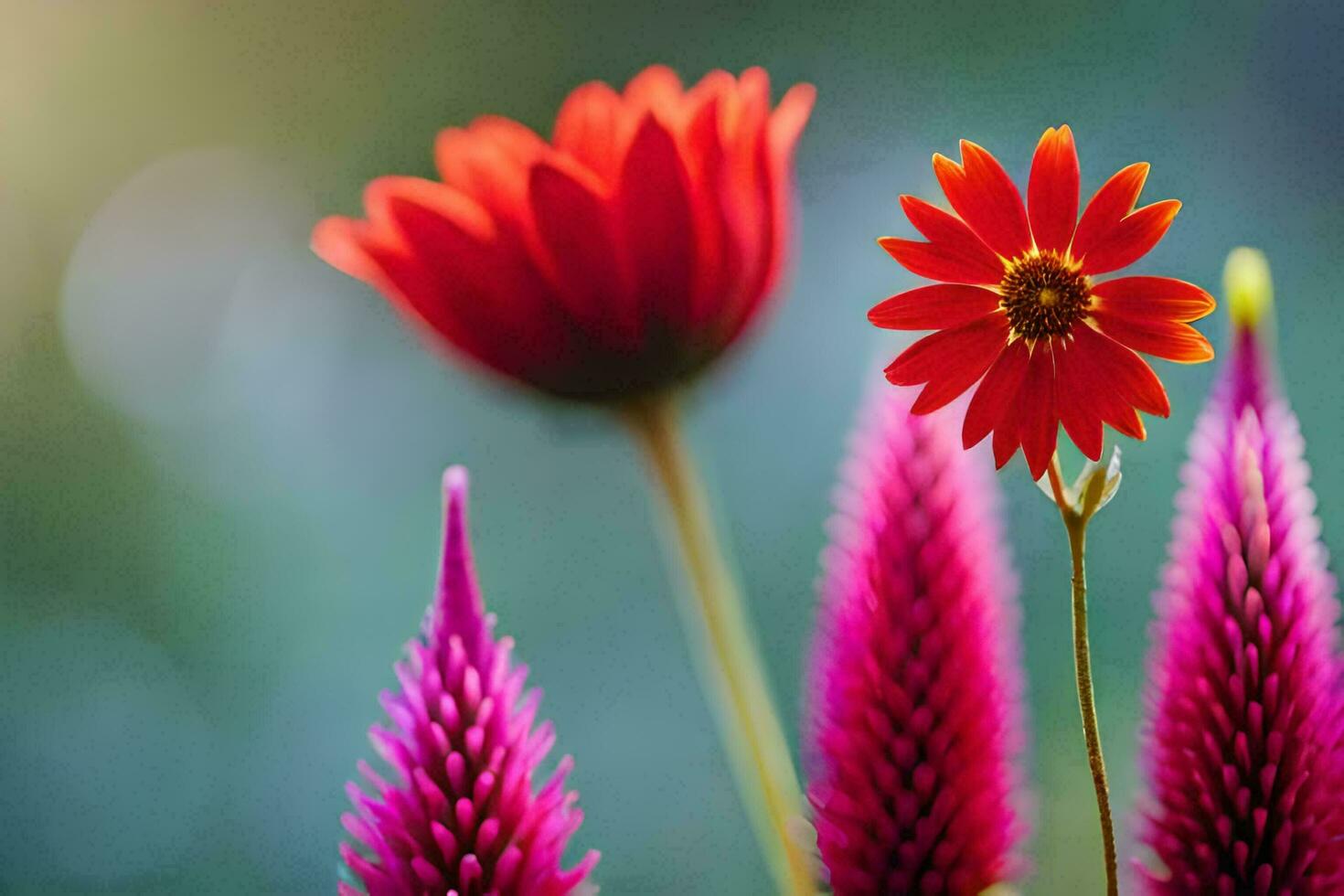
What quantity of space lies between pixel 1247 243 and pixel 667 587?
268mm

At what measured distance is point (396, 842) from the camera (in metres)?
0.25

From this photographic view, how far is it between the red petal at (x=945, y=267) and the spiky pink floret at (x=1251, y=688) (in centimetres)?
7

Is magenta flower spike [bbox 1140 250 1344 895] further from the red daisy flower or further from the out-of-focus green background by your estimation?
the out-of-focus green background

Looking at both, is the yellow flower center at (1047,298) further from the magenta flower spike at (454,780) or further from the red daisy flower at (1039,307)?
the magenta flower spike at (454,780)

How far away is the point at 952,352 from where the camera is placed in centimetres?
25

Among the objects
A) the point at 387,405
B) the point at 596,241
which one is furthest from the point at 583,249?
the point at 387,405

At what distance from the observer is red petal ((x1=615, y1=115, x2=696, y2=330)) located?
24 centimetres

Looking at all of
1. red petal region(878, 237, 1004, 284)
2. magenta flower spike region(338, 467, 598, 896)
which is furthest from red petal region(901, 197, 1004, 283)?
magenta flower spike region(338, 467, 598, 896)

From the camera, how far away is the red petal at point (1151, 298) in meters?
0.24

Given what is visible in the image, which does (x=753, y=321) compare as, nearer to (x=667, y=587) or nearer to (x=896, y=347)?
(x=896, y=347)

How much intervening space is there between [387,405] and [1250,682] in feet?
1.32

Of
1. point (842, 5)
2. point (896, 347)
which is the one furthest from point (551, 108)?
point (896, 347)

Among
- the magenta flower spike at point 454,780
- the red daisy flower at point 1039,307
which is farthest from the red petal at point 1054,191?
the magenta flower spike at point 454,780

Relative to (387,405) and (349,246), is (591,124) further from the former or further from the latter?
(387,405)
